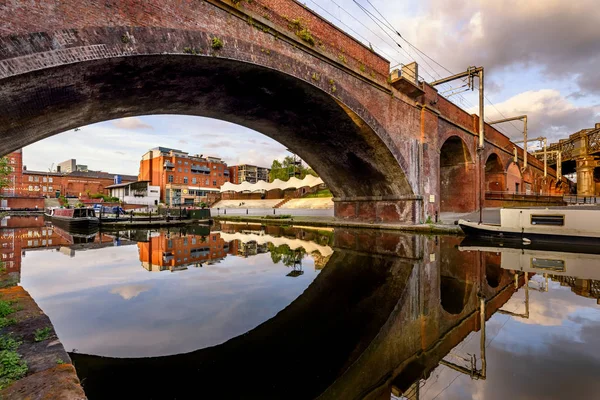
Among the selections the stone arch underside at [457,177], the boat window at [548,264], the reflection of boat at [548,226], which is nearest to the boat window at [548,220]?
the reflection of boat at [548,226]

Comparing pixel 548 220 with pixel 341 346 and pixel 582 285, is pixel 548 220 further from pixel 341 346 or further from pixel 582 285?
pixel 341 346

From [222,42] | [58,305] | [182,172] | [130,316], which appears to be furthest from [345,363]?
[182,172]

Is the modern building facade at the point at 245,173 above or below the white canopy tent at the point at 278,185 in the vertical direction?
above

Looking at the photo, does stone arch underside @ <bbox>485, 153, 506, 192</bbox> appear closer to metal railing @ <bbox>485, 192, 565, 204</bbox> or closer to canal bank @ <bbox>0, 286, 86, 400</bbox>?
metal railing @ <bbox>485, 192, 565, 204</bbox>

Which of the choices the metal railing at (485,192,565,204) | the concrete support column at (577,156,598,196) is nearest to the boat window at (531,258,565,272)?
the metal railing at (485,192,565,204)

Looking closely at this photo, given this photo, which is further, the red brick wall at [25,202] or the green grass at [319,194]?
the red brick wall at [25,202]

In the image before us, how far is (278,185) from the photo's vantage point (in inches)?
1384

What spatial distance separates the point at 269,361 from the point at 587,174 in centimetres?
3060

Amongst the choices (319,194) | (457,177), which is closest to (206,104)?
(457,177)

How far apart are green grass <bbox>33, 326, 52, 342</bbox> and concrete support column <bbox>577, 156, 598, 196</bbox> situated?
32039mm

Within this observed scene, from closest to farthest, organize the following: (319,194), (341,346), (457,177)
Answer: (341,346), (457,177), (319,194)

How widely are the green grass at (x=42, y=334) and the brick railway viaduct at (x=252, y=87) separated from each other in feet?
13.8

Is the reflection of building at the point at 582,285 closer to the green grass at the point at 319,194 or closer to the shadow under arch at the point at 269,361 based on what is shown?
the shadow under arch at the point at 269,361

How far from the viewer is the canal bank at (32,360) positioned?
74.4 inches
